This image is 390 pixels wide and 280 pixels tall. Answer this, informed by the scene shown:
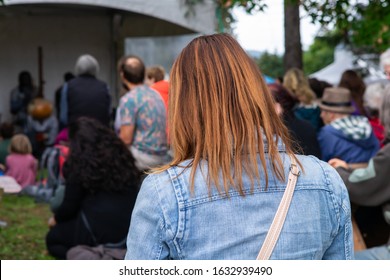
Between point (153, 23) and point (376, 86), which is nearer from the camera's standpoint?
point (376, 86)

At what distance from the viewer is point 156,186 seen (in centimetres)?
201

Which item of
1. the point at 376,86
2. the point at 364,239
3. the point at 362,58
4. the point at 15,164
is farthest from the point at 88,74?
the point at 362,58

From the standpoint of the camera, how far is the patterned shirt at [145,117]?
20.9 feet

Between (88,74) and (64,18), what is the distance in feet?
21.9

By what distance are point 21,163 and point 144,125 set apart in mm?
3657

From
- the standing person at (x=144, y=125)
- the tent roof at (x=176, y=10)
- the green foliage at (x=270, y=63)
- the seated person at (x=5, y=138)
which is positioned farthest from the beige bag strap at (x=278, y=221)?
the green foliage at (x=270, y=63)

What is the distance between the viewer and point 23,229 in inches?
301

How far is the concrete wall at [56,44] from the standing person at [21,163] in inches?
182

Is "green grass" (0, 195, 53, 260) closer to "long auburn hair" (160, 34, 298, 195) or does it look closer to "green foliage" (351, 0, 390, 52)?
"green foliage" (351, 0, 390, 52)

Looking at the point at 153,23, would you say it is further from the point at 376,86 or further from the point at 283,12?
the point at 376,86

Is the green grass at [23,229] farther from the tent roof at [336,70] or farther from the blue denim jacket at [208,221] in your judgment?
the tent roof at [336,70]

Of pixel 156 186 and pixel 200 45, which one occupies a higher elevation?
pixel 200 45

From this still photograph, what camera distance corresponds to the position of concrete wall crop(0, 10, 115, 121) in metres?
14.1

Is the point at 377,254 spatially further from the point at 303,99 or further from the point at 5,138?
the point at 5,138
